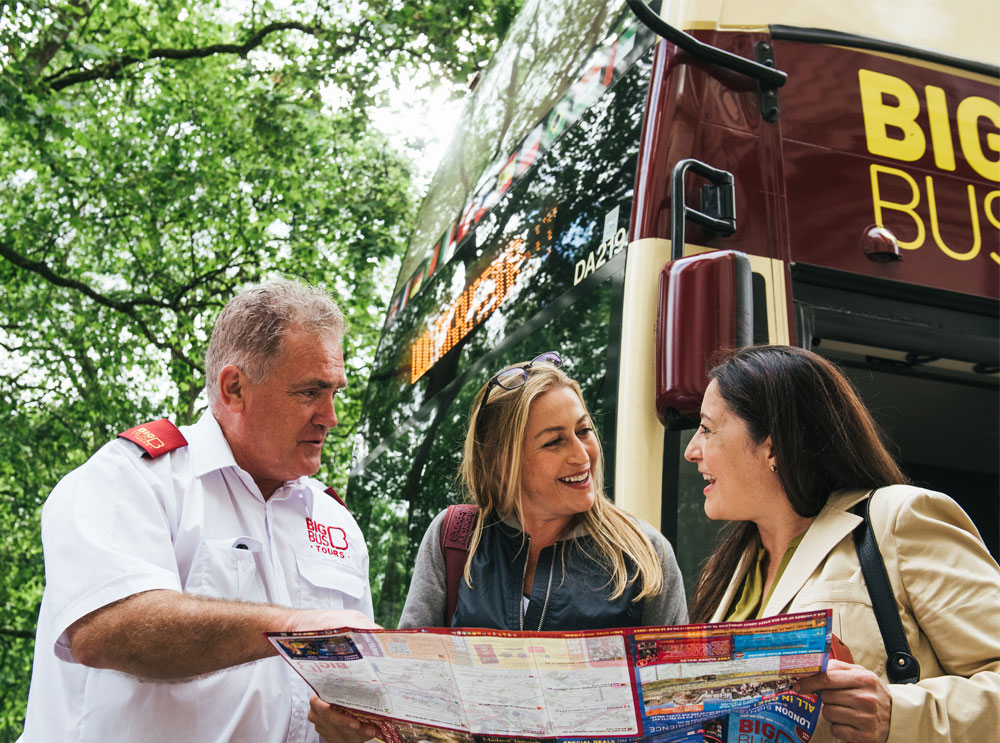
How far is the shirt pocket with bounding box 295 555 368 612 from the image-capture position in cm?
228

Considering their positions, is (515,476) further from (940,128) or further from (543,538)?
(940,128)

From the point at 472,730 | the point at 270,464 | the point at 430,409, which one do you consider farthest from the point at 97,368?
the point at 472,730

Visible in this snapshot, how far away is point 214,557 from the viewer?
6.90 ft

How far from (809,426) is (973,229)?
4.81 feet

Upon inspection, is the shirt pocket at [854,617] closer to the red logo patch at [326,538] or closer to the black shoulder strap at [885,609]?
Result: the black shoulder strap at [885,609]

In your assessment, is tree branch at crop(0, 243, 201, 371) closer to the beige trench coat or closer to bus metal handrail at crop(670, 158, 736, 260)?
bus metal handrail at crop(670, 158, 736, 260)

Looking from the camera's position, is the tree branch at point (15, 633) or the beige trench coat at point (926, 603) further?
the tree branch at point (15, 633)

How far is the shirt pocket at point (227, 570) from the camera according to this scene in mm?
2080

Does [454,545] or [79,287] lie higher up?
[79,287]

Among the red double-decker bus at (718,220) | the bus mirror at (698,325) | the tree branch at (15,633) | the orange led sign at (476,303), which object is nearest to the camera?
the bus mirror at (698,325)

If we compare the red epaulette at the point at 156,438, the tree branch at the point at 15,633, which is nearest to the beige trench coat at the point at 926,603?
the red epaulette at the point at 156,438

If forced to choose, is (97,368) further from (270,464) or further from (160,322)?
(270,464)

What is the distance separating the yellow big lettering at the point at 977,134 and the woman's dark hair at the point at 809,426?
5.00ft

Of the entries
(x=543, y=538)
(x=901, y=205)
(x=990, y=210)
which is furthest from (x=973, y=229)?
(x=543, y=538)
